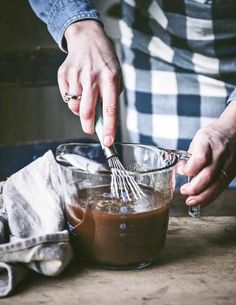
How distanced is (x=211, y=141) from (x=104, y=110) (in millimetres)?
151

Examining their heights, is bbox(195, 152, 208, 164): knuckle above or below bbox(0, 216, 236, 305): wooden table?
above

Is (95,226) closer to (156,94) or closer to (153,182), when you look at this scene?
(153,182)

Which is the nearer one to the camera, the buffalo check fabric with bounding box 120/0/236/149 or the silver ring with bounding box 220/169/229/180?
the silver ring with bounding box 220/169/229/180

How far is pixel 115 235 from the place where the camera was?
71cm

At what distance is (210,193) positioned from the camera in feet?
2.78

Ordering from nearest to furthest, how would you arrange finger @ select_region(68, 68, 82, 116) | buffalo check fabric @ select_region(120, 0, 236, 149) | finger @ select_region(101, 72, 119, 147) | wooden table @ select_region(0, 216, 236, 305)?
wooden table @ select_region(0, 216, 236, 305)
finger @ select_region(101, 72, 119, 147)
finger @ select_region(68, 68, 82, 116)
buffalo check fabric @ select_region(120, 0, 236, 149)

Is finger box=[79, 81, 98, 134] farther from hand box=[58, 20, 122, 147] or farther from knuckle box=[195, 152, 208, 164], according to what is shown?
knuckle box=[195, 152, 208, 164]

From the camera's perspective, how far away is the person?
0.93 meters

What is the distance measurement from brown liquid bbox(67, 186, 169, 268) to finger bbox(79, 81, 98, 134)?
135 mm

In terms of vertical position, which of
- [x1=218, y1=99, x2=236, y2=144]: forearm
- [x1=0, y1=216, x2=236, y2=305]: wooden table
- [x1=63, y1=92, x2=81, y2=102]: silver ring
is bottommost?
[x1=0, y1=216, x2=236, y2=305]: wooden table

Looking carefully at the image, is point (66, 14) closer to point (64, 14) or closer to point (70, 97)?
point (64, 14)

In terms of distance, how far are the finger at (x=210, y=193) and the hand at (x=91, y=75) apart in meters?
0.14

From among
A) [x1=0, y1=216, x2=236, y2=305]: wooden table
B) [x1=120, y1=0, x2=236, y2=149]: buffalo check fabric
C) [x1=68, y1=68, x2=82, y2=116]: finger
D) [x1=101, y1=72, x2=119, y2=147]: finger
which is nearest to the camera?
[x1=0, y1=216, x2=236, y2=305]: wooden table

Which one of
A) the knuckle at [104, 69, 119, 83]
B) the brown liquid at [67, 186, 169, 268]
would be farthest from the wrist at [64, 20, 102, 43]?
the brown liquid at [67, 186, 169, 268]
